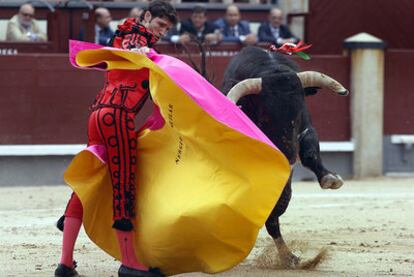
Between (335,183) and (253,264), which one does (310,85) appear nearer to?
(335,183)

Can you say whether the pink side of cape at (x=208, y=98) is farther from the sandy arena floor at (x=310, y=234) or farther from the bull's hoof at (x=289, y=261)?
the bull's hoof at (x=289, y=261)

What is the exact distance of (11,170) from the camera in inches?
374

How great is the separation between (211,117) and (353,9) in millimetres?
8685

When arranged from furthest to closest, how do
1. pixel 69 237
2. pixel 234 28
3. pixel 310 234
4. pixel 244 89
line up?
pixel 234 28 → pixel 310 234 → pixel 244 89 → pixel 69 237

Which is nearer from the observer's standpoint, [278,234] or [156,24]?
[156,24]

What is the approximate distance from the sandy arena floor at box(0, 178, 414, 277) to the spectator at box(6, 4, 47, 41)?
145 cm

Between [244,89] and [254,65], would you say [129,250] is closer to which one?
[244,89]

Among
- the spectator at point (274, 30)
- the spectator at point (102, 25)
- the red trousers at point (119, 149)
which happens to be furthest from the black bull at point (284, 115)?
the spectator at point (274, 30)

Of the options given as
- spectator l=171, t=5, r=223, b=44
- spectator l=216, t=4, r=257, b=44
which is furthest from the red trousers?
spectator l=216, t=4, r=257, b=44

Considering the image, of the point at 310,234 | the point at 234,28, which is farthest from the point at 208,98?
the point at 234,28

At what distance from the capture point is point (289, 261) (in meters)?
5.26

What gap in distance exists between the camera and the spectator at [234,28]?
1050 cm

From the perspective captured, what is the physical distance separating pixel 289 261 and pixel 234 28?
222 inches

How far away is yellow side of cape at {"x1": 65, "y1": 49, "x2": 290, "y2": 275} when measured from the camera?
4199 millimetres
